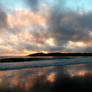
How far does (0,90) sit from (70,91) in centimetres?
350

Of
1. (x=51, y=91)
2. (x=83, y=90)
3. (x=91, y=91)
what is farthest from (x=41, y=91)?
(x=91, y=91)

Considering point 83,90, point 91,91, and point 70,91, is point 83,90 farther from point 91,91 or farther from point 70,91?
point 70,91

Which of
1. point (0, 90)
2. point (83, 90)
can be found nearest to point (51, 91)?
point (83, 90)

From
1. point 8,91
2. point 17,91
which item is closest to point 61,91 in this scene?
point 17,91

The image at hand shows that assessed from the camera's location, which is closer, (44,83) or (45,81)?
(44,83)

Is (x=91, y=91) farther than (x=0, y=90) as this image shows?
No

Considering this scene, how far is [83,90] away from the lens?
15.2 feet

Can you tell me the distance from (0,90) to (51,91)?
2.58 metres

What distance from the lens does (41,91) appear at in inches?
180

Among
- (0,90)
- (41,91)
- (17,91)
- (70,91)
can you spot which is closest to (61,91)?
(70,91)

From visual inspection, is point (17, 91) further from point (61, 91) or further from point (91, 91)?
point (91, 91)

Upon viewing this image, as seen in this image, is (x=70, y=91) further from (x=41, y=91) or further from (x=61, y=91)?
(x=41, y=91)

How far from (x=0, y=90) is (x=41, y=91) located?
6.89 ft

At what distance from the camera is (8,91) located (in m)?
4.64
